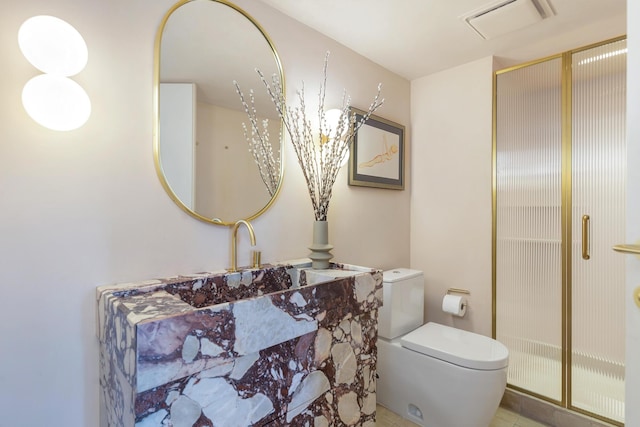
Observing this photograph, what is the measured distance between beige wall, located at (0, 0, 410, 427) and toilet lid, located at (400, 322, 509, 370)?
4.00 feet

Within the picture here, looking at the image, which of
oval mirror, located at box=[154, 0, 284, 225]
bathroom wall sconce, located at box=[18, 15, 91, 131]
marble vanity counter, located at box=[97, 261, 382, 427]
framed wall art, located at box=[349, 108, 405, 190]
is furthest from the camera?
framed wall art, located at box=[349, 108, 405, 190]

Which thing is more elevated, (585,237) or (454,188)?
(454,188)

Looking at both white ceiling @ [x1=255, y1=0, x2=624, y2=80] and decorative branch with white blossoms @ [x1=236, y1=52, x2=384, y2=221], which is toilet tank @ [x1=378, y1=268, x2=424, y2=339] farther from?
white ceiling @ [x1=255, y1=0, x2=624, y2=80]

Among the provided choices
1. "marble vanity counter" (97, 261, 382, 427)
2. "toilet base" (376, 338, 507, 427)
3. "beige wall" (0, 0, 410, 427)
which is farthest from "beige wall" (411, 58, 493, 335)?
"beige wall" (0, 0, 410, 427)

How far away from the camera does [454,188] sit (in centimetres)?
234

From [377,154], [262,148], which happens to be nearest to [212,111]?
[262,148]

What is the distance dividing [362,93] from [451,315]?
1.78 meters

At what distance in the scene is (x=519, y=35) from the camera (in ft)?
6.28

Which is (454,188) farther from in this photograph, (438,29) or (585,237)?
(438,29)

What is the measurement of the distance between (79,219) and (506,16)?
2285 mm

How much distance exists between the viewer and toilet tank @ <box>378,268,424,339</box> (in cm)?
194

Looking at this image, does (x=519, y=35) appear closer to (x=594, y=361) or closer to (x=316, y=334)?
(x=594, y=361)

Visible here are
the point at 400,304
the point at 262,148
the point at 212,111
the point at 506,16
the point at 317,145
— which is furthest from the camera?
the point at 400,304

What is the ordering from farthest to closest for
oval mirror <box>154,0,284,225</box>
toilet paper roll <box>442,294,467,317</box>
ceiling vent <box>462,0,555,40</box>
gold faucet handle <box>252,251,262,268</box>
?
toilet paper roll <box>442,294,467,317</box>, ceiling vent <box>462,0,555,40</box>, gold faucet handle <box>252,251,262,268</box>, oval mirror <box>154,0,284,225</box>
